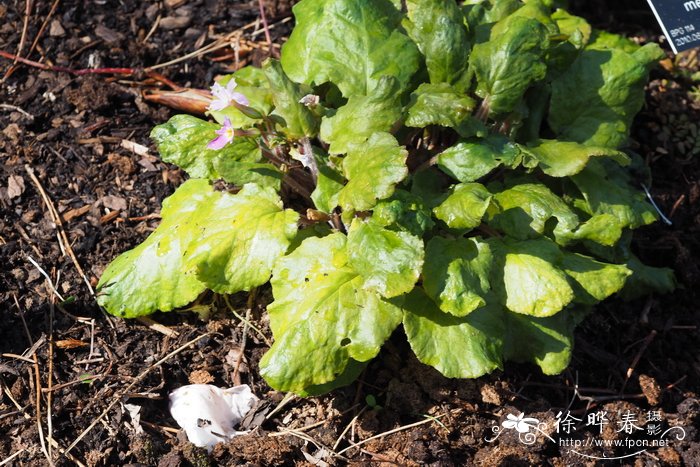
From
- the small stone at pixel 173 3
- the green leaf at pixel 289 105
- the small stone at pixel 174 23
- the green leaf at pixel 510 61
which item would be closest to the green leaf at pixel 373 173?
the green leaf at pixel 289 105

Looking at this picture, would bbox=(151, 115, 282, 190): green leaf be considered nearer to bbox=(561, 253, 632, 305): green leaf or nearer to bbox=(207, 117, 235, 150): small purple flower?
bbox=(207, 117, 235, 150): small purple flower

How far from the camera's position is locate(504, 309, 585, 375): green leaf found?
3146 millimetres

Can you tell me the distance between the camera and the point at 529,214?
3111mm

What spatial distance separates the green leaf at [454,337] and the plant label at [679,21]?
183 cm

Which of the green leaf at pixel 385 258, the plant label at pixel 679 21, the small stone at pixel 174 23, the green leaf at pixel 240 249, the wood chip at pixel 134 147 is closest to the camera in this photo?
the green leaf at pixel 385 258

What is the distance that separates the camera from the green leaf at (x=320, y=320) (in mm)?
2859

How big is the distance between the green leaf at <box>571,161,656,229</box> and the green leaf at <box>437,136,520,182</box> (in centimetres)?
41

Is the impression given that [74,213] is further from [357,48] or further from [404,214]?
[404,214]

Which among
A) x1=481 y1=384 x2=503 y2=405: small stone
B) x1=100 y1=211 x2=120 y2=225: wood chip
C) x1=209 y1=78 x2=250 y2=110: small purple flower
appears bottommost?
x1=481 y1=384 x2=503 y2=405: small stone

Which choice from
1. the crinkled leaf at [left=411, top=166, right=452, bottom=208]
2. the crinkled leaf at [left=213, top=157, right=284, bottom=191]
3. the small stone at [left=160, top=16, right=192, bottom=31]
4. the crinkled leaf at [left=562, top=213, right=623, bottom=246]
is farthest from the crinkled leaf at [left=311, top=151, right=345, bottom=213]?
the small stone at [left=160, top=16, right=192, bottom=31]

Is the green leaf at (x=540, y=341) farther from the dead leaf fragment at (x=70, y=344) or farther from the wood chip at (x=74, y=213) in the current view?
the wood chip at (x=74, y=213)

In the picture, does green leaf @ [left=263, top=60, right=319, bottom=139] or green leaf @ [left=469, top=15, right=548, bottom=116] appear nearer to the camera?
green leaf @ [left=263, top=60, right=319, bottom=139]

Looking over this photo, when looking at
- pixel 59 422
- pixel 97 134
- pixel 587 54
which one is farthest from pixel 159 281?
pixel 587 54

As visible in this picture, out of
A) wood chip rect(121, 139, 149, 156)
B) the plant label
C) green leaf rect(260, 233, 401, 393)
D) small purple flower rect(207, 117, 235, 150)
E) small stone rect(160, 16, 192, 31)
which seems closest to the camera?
green leaf rect(260, 233, 401, 393)
